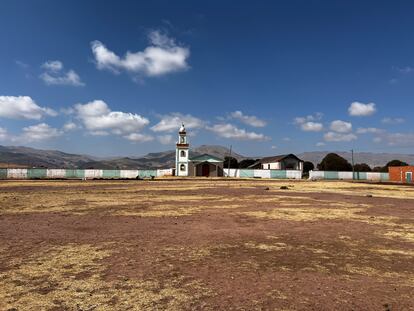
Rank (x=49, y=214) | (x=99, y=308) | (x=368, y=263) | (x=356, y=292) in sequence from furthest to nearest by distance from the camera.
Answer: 1. (x=49, y=214)
2. (x=368, y=263)
3. (x=356, y=292)
4. (x=99, y=308)

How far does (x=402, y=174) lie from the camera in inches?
2430

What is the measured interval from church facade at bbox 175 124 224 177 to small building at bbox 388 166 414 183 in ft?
114

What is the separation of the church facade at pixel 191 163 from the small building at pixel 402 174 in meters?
34.8

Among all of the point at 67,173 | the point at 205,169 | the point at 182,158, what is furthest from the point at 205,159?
the point at 67,173

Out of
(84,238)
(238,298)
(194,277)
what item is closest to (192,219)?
(84,238)

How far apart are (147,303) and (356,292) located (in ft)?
11.3

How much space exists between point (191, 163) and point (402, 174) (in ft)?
137

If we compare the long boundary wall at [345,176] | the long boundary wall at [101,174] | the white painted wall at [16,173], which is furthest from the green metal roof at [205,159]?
the white painted wall at [16,173]

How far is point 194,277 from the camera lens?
256 inches

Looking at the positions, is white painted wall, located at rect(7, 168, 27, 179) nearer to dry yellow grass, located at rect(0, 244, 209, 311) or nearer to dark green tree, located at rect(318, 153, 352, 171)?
dry yellow grass, located at rect(0, 244, 209, 311)

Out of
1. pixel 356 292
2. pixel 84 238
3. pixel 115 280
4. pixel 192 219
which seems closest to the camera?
pixel 356 292

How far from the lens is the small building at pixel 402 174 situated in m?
59.5

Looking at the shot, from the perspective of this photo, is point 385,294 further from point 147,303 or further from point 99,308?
point 99,308

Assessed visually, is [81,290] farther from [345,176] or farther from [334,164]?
[334,164]
